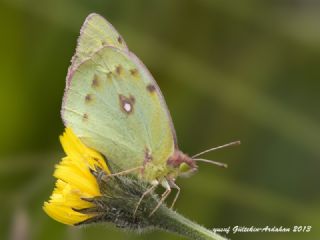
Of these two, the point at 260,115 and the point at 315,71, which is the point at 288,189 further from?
the point at 315,71

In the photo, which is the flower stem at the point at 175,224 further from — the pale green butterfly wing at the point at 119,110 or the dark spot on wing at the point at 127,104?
the dark spot on wing at the point at 127,104

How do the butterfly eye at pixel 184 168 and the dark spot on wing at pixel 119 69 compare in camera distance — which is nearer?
the butterfly eye at pixel 184 168

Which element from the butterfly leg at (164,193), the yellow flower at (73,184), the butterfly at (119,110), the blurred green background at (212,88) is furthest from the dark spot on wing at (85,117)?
the blurred green background at (212,88)

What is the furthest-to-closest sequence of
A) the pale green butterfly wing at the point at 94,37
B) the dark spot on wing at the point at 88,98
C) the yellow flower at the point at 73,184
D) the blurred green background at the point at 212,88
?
the blurred green background at the point at 212,88 → the dark spot on wing at the point at 88,98 → the pale green butterfly wing at the point at 94,37 → the yellow flower at the point at 73,184

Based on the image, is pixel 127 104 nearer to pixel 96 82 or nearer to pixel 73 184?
pixel 96 82

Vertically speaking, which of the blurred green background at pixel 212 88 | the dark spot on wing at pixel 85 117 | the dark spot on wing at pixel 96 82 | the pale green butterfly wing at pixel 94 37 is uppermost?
the pale green butterfly wing at pixel 94 37

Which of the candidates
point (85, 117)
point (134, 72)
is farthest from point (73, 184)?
point (134, 72)
